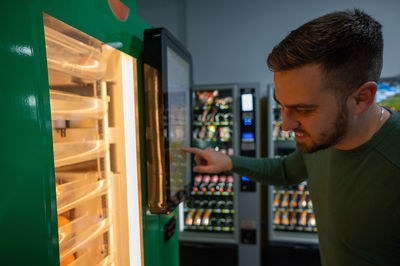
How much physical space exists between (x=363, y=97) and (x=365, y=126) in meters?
0.16

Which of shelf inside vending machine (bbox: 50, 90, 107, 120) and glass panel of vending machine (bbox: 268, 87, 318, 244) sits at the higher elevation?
shelf inside vending machine (bbox: 50, 90, 107, 120)

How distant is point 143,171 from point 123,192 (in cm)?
12

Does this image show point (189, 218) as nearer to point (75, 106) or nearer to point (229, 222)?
point (229, 222)

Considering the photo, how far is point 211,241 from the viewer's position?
3.30 meters

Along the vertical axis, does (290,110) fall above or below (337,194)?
above

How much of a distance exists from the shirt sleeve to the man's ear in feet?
2.34

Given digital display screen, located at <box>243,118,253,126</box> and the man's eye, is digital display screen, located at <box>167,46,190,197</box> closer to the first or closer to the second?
the man's eye

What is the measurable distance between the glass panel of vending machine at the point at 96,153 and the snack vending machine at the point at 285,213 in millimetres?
2373

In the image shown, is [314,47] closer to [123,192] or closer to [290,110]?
[290,110]

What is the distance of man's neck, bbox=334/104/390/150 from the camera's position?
3.44 feet

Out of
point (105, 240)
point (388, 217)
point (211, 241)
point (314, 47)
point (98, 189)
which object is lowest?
point (211, 241)

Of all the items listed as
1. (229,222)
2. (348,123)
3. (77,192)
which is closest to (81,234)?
(77,192)

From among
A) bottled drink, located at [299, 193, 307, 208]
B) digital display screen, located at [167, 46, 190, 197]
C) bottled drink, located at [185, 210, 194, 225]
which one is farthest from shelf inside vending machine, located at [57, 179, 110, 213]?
bottled drink, located at [299, 193, 307, 208]

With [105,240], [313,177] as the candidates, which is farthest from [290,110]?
[105,240]
